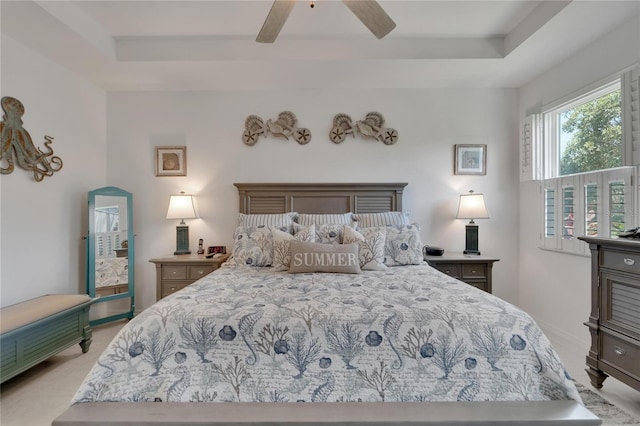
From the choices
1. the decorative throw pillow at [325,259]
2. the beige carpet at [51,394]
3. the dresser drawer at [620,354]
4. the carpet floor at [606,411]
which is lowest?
the beige carpet at [51,394]

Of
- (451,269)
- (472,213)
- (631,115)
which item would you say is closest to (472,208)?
(472,213)

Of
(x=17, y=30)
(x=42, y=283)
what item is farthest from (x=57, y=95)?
(x=42, y=283)

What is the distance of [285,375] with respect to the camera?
142 cm

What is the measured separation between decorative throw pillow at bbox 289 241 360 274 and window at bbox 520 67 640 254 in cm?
214

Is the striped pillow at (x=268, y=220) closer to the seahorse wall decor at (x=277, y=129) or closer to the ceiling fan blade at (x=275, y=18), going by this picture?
the seahorse wall decor at (x=277, y=129)

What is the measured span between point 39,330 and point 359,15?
10.5 ft

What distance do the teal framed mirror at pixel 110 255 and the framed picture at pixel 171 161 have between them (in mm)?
484

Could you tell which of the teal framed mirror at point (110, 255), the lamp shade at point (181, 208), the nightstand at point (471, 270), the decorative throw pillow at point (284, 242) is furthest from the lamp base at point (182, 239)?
the nightstand at point (471, 270)

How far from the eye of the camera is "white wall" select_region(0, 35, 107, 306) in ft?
8.54

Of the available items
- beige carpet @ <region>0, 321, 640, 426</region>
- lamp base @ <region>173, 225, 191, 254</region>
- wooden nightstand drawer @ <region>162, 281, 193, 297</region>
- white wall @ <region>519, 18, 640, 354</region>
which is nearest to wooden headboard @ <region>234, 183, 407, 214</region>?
lamp base @ <region>173, 225, 191, 254</region>

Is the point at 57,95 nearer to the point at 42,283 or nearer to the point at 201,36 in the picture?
the point at 201,36

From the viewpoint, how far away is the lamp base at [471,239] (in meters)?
3.42

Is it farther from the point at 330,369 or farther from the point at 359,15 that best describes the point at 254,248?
the point at 359,15

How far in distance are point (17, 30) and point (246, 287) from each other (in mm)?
2869
